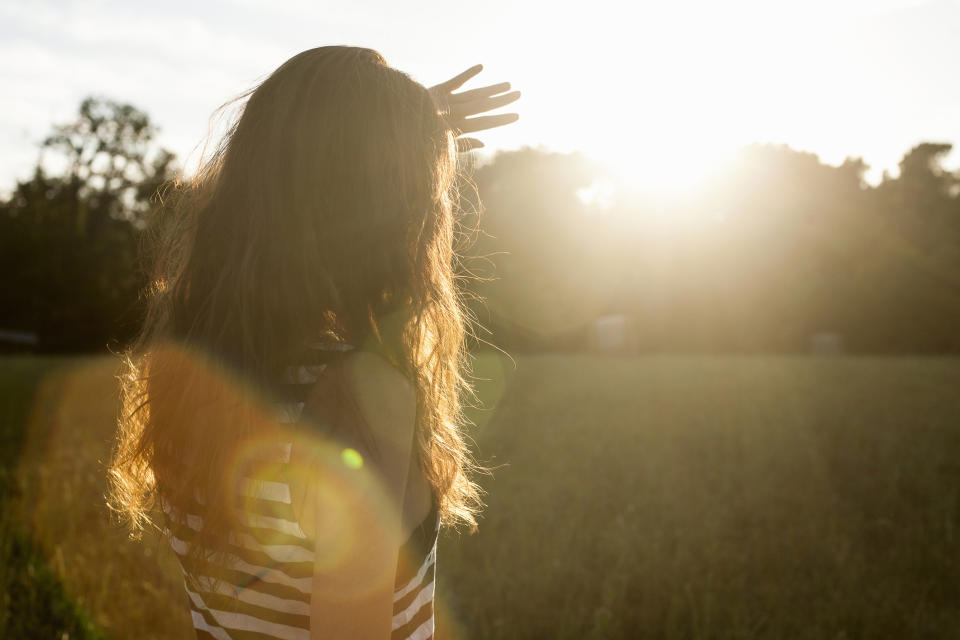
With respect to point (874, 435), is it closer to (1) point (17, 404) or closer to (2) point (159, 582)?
(2) point (159, 582)

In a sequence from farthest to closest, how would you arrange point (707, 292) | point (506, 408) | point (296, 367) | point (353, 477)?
point (707, 292), point (506, 408), point (296, 367), point (353, 477)

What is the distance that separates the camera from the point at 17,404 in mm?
11469

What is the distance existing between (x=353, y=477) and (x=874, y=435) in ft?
28.4

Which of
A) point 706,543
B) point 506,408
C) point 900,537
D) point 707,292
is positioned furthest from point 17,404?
point 707,292

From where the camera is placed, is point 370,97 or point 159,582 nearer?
point 370,97

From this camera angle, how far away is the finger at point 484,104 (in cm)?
207

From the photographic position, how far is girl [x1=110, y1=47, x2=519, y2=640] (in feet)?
3.67

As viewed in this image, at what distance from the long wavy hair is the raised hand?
0.61 m

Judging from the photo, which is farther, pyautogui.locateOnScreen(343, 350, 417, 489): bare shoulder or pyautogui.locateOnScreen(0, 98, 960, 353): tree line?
pyautogui.locateOnScreen(0, 98, 960, 353): tree line

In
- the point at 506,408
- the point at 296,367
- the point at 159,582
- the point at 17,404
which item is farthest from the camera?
the point at 17,404

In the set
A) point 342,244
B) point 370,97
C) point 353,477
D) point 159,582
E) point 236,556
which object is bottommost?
point 159,582

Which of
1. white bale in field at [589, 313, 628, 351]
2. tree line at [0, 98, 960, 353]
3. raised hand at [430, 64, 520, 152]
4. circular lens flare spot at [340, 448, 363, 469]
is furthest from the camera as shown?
tree line at [0, 98, 960, 353]

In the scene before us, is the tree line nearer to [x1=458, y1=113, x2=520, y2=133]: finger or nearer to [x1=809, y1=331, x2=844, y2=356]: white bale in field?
[x1=809, y1=331, x2=844, y2=356]: white bale in field

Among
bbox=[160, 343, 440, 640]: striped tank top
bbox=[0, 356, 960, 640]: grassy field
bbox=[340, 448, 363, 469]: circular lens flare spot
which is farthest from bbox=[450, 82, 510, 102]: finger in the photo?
bbox=[0, 356, 960, 640]: grassy field
